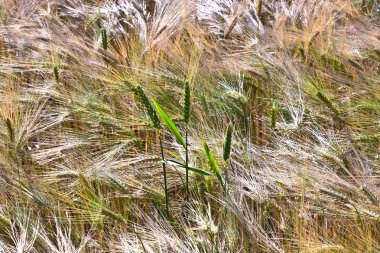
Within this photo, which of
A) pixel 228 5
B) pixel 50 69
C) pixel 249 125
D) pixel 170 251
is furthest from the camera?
pixel 228 5

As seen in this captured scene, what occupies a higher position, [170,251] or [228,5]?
[228,5]

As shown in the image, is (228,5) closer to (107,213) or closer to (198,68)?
(198,68)

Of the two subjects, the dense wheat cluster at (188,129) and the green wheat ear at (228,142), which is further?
the dense wheat cluster at (188,129)

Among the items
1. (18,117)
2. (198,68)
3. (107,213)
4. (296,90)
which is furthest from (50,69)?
(296,90)

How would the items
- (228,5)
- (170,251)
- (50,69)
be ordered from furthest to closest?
(228,5) → (50,69) → (170,251)

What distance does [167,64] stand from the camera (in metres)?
1.86

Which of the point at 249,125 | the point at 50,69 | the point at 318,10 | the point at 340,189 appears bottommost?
the point at 340,189

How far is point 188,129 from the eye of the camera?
5.42 ft

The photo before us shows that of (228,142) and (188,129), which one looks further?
(188,129)

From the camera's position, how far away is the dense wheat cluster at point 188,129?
4.90 feet

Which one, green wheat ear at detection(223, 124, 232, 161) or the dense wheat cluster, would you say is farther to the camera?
the dense wheat cluster

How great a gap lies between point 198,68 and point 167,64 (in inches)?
3.9

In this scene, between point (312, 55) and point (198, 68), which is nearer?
point (198, 68)

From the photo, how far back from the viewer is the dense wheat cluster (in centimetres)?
149
